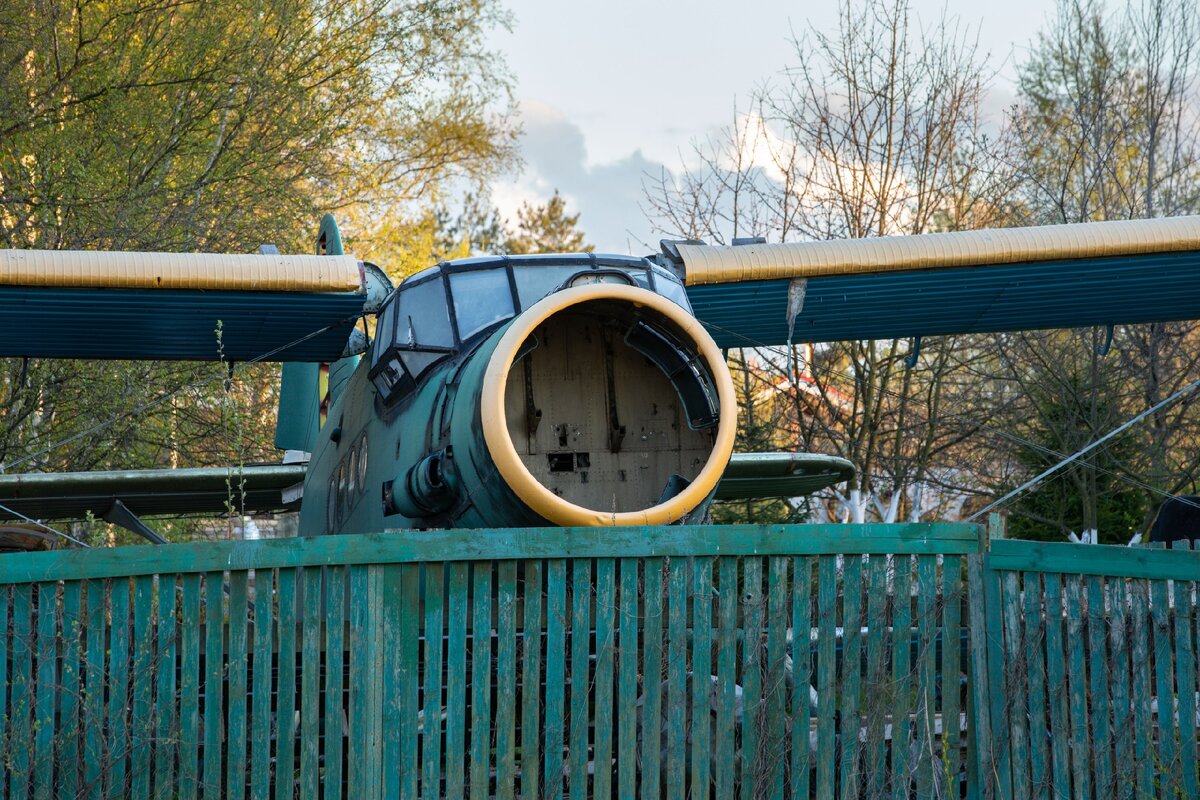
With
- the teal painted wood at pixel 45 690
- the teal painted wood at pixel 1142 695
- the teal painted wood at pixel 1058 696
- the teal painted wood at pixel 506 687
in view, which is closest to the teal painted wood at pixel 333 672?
the teal painted wood at pixel 506 687

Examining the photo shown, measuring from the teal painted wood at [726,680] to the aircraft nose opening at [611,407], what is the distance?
120cm

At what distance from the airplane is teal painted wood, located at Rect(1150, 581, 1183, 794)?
1898 mm

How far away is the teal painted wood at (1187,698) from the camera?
4.36 metres

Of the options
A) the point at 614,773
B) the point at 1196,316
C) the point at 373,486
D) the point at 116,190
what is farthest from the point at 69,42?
the point at 614,773

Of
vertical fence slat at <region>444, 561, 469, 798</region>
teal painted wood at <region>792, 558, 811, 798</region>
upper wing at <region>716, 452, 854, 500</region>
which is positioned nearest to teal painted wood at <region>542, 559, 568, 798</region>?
vertical fence slat at <region>444, 561, 469, 798</region>

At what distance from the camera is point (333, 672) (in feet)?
14.6

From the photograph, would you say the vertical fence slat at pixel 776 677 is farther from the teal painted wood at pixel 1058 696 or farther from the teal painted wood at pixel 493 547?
the teal painted wood at pixel 1058 696

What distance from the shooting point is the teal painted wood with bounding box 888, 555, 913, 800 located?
15.5 ft

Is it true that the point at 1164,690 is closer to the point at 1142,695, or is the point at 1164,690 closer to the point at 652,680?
the point at 1142,695

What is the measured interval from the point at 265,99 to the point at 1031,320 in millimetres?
12486

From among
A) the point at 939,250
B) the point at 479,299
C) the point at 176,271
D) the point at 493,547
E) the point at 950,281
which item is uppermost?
the point at 939,250

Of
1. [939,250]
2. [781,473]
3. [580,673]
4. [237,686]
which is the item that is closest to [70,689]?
[237,686]

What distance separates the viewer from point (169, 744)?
168 inches

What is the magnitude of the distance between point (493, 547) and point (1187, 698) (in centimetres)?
251
